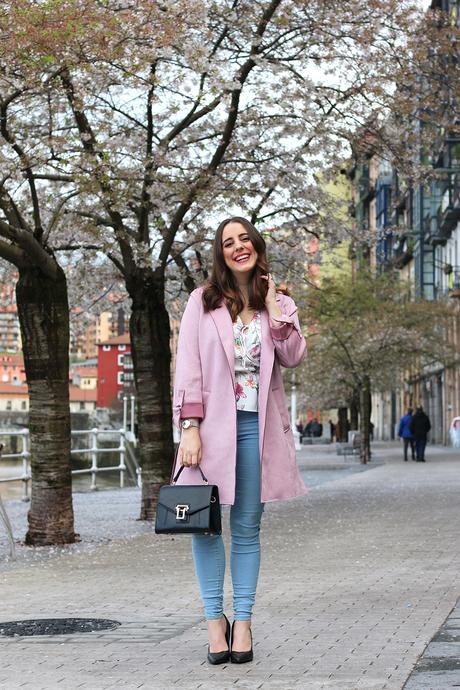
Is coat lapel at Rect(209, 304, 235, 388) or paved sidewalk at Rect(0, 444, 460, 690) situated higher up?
coat lapel at Rect(209, 304, 235, 388)

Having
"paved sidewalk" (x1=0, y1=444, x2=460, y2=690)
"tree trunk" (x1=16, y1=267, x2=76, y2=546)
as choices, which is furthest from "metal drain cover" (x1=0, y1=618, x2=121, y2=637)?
"tree trunk" (x1=16, y1=267, x2=76, y2=546)

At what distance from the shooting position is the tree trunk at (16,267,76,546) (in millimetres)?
13383

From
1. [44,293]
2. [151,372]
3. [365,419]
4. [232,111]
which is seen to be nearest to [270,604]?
[44,293]

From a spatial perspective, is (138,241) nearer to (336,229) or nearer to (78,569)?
(336,229)

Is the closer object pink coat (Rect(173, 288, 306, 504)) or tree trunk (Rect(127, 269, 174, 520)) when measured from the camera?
pink coat (Rect(173, 288, 306, 504))

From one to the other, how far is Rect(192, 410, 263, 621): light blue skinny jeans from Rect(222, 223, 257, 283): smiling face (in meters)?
0.65

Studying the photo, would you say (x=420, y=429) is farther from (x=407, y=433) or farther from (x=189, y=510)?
(x=189, y=510)

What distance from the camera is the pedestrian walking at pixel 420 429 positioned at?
39625mm

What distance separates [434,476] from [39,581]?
18.8 m

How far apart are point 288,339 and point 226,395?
373 millimetres

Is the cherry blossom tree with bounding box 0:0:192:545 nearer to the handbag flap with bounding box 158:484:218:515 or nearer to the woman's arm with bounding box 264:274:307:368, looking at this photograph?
the woman's arm with bounding box 264:274:307:368

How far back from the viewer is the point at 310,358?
46.9 metres

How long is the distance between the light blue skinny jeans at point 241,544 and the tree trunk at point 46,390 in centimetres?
745

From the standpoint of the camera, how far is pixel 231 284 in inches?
246
